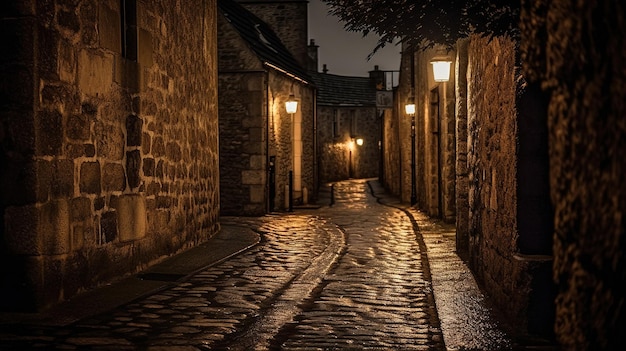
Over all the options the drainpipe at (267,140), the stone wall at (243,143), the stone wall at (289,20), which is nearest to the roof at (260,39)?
the drainpipe at (267,140)

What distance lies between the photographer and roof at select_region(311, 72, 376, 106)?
47.2m

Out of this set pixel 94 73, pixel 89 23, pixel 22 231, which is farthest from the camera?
pixel 94 73

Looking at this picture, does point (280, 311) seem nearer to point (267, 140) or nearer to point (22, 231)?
point (22, 231)

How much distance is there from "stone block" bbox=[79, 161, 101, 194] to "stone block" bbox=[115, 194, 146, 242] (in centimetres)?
53

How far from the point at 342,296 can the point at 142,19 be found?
13.0ft

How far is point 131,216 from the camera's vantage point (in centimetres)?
759

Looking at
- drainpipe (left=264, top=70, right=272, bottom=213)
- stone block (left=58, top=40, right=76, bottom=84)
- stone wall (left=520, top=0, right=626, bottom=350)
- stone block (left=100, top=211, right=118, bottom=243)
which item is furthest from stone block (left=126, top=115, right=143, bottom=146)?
drainpipe (left=264, top=70, right=272, bottom=213)

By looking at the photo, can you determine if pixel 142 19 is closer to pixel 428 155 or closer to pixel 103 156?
pixel 103 156

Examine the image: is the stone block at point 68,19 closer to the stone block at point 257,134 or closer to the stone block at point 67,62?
the stone block at point 67,62

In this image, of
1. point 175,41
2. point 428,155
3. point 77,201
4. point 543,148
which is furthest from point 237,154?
point 543,148

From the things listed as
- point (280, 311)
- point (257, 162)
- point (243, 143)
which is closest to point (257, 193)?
point (257, 162)

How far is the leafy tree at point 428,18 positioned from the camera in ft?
13.2

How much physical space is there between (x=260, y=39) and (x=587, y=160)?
63.4 feet

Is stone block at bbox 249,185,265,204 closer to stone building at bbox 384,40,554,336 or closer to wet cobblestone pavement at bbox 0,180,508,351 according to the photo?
wet cobblestone pavement at bbox 0,180,508,351
